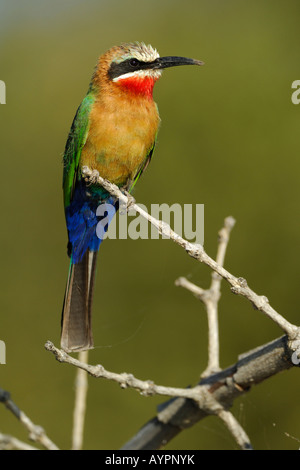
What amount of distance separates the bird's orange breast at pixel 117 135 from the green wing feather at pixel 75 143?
0.03m

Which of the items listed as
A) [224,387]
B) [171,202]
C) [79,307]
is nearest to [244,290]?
[224,387]

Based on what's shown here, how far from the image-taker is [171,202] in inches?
171

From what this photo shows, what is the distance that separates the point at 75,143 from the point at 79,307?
0.80 metres

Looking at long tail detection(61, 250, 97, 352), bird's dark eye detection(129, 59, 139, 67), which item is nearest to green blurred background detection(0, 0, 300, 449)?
long tail detection(61, 250, 97, 352)

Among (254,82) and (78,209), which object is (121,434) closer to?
(78,209)

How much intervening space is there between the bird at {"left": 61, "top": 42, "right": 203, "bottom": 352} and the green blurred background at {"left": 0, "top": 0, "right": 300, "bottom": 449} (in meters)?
0.97

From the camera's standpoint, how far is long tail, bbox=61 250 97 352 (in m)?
2.90

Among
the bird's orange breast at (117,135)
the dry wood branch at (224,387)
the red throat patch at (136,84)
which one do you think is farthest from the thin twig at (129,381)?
the red throat patch at (136,84)

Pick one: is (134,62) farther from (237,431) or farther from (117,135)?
(237,431)

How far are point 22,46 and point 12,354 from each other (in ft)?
8.13

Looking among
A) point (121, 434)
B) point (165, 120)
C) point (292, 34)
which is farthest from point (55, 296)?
point (292, 34)

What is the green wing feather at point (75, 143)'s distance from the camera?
10.4 ft

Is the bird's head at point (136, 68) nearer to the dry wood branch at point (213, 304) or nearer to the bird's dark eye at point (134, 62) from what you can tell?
the bird's dark eye at point (134, 62)
